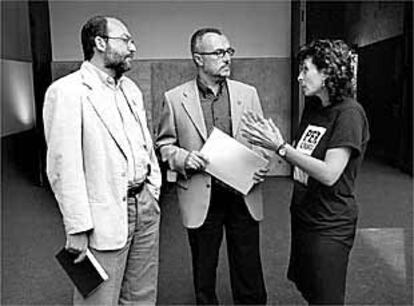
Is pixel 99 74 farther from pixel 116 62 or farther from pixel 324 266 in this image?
pixel 324 266

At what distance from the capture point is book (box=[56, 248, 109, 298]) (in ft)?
5.57

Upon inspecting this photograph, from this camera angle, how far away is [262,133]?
5.83 ft

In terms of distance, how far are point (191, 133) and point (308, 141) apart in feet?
1.90

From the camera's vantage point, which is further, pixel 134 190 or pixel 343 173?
pixel 134 190

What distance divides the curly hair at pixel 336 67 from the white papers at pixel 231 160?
1.57 feet

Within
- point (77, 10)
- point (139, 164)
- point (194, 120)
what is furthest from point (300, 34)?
point (139, 164)

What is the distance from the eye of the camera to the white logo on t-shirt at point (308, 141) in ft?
5.70

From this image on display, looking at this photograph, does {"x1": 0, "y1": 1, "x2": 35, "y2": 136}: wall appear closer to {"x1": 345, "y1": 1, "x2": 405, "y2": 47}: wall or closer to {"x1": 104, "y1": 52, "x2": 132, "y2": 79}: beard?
{"x1": 104, "y1": 52, "x2": 132, "y2": 79}: beard

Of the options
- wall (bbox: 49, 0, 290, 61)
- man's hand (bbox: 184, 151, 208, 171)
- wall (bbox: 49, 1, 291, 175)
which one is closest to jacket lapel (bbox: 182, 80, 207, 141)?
man's hand (bbox: 184, 151, 208, 171)

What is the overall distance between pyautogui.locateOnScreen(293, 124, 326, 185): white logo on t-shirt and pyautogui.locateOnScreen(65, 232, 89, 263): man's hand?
783 mm

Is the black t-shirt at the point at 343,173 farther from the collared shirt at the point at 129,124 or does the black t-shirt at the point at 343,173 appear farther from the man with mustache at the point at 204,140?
the collared shirt at the point at 129,124

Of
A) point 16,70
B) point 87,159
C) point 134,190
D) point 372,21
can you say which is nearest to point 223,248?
point 134,190

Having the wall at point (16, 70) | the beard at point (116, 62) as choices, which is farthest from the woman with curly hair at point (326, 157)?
the wall at point (16, 70)

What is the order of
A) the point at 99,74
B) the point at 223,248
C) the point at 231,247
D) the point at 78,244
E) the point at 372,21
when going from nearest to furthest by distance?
the point at 78,244, the point at 99,74, the point at 231,247, the point at 223,248, the point at 372,21
